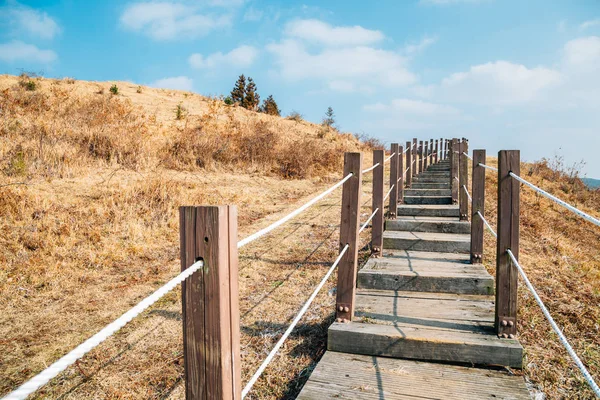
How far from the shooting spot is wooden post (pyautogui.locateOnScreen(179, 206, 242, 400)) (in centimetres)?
132

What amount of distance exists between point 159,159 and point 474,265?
8800mm

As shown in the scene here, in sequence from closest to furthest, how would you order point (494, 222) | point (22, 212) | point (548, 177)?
1. point (22, 212)
2. point (494, 222)
3. point (548, 177)

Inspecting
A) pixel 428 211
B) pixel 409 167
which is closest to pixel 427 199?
pixel 428 211

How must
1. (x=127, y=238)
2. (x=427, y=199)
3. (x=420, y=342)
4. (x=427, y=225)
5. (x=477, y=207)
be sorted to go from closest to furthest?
(x=420, y=342) → (x=477, y=207) → (x=427, y=225) → (x=127, y=238) → (x=427, y=199)

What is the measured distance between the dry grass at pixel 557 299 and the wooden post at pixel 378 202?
1485mm

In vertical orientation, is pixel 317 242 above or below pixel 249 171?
below

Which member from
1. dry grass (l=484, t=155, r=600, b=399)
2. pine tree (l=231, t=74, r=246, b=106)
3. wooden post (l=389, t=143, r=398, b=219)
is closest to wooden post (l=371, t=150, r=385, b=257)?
wooden post (l=389, t=143, r=398, b=219)

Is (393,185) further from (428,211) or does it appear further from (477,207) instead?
(477,207)

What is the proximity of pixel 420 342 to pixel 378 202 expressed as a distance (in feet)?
7.84

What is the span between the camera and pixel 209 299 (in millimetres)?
1334

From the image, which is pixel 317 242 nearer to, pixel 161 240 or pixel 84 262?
pixel 161 240

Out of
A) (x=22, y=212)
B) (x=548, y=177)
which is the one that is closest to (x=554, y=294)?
(x=22, y=212)

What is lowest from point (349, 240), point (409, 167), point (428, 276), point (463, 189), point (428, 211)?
point (428, 276)

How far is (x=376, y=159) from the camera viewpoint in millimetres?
5035
